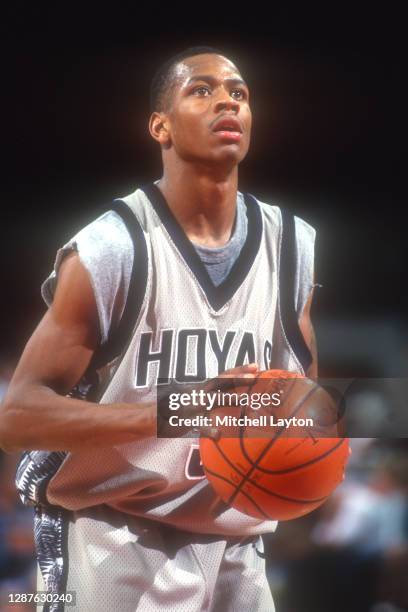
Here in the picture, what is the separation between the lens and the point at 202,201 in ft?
5.75

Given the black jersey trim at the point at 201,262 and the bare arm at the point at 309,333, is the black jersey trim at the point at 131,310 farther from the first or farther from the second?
the bare arm at the point at 309,333

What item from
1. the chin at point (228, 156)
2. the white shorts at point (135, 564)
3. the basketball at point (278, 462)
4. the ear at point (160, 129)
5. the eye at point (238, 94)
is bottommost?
the white shorts at point (135, 564)

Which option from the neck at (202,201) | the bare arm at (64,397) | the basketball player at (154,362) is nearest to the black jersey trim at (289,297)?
the basketball player at (154,362)

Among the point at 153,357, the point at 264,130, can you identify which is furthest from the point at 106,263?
the point at 264,130

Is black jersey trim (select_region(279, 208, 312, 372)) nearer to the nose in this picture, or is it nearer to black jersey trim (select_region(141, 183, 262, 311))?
black jersey trim (select_region(141, 183, 262, 311))

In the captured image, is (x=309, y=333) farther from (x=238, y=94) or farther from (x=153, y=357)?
(x=238, y=94)

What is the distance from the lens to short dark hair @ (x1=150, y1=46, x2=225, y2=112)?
71.4 inches

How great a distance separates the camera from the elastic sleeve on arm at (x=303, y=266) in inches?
69.9

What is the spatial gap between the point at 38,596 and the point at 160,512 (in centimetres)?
31

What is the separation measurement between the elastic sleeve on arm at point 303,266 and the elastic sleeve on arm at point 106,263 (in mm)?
343

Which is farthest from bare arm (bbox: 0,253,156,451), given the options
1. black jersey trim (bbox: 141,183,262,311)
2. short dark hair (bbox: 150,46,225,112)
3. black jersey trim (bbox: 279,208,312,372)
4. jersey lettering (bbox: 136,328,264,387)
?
short dark hair (bbox: 150,46,225,112)

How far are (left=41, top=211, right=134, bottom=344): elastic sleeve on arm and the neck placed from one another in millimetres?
146

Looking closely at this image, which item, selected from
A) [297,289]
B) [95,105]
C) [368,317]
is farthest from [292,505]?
[95,105]

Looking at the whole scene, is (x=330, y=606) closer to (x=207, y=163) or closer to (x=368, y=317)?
(x=368, y=317)
